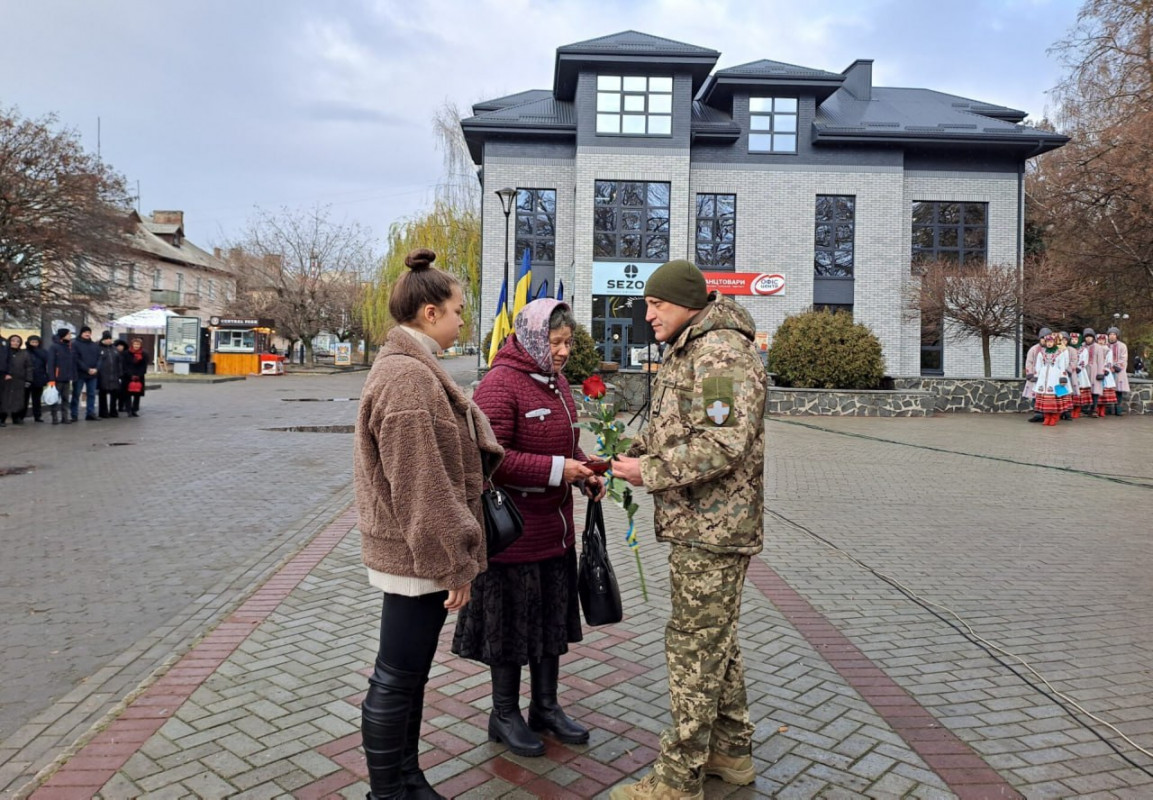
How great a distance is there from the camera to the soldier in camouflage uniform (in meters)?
2.74

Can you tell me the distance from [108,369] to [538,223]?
16057mm

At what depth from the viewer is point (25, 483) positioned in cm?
1003

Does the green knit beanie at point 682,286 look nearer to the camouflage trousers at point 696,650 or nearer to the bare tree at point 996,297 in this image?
the camouflage trousers at point 696,650

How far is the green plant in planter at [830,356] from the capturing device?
20078mm

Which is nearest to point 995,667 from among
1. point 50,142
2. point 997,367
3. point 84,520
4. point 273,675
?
point 273,675

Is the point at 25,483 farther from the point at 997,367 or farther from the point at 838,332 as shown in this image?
the point at 997,367

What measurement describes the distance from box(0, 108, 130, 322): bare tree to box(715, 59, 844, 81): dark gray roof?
20.1 metres

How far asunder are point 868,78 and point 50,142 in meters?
29.1

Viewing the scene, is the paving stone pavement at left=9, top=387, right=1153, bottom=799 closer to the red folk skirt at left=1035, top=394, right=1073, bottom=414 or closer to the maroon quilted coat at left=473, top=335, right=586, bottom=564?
the maroon quilted coat at left=473, top=335, right=586, bottom=564

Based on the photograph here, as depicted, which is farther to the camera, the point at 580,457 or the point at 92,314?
the point at 92,314

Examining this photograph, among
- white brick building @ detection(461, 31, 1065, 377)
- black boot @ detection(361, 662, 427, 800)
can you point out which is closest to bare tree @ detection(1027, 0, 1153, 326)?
white brick building @ detection(461, 31, 1065, 377)

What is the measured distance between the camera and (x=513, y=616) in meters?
3.25

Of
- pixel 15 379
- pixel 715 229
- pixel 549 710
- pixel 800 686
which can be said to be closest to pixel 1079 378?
pixel 715 229

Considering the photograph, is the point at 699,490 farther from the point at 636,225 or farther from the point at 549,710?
the point at 636,225
